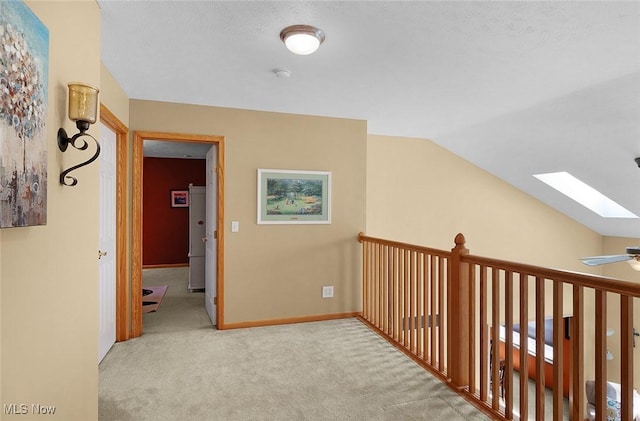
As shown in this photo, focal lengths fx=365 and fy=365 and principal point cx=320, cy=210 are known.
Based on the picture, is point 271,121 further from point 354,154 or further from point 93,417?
point 93,417

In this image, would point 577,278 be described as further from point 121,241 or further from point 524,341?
point 121,241

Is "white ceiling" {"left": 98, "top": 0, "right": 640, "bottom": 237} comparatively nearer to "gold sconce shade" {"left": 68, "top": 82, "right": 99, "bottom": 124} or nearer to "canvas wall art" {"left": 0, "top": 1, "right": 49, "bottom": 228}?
"gold sconce shade" {"left": 68, "top": 82, "right": 99, "bottom": 124}

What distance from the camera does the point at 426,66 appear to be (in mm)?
2674

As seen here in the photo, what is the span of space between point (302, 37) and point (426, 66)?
40.5 inches

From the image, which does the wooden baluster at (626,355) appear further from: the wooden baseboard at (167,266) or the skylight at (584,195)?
the wooden baseboard at (167,266)

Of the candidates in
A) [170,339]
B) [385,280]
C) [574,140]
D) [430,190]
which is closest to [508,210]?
[430,190]

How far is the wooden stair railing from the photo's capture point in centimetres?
159

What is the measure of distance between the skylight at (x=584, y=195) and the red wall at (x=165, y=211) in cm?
644

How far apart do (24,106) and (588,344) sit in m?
7.79

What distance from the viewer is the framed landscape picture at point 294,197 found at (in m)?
3.82

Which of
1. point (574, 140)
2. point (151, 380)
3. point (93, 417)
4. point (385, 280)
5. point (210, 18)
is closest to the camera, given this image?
point (93, 417)

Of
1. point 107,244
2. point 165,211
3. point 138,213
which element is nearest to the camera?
point 107,244

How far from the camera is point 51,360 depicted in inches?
56.0

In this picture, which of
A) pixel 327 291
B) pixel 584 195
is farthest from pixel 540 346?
pixel 584 195
